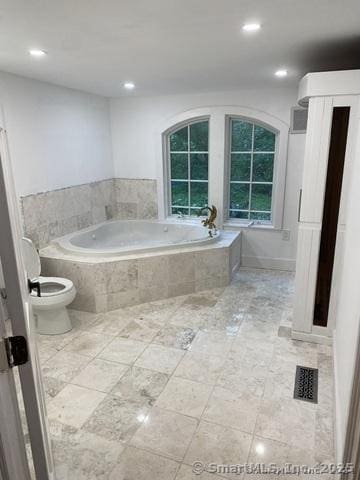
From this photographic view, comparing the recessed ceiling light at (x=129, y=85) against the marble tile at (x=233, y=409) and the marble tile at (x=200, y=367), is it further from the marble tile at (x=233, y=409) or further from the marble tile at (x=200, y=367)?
the marble tile at (x=233, y=409)

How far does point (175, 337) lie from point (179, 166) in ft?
8.85

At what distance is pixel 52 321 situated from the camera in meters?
2.91

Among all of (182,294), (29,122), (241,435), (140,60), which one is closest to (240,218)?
(182,294)

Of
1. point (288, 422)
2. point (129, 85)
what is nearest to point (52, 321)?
point (288, 422)

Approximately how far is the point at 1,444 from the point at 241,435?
1.42 metres

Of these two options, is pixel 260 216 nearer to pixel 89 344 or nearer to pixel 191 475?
pixel 89 344

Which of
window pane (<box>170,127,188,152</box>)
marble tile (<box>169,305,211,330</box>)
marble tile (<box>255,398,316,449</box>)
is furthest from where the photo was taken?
window pane (<box>170,127,188,152</box>)

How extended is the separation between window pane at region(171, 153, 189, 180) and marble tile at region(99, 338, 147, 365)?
2.69 meters

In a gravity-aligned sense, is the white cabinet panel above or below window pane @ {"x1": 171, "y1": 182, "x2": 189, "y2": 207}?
above

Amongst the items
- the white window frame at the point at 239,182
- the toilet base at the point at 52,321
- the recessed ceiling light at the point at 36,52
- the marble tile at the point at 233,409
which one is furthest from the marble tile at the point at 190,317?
the recessed ceiling light at the point at 36,52

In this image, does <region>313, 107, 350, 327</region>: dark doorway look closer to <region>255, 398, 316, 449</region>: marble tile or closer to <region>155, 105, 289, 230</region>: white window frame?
<region>255, 398, 316, 449</region>: marble tile

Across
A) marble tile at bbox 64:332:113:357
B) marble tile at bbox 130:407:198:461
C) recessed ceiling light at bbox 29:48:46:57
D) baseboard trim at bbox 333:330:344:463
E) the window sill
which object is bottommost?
marble tile at bbox 130:407:198:461

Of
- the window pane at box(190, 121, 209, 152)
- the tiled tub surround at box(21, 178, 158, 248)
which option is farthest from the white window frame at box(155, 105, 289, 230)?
the tiled tub surround at box(21, 178, 158, 248)

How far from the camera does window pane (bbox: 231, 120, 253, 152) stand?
4.31 metres
